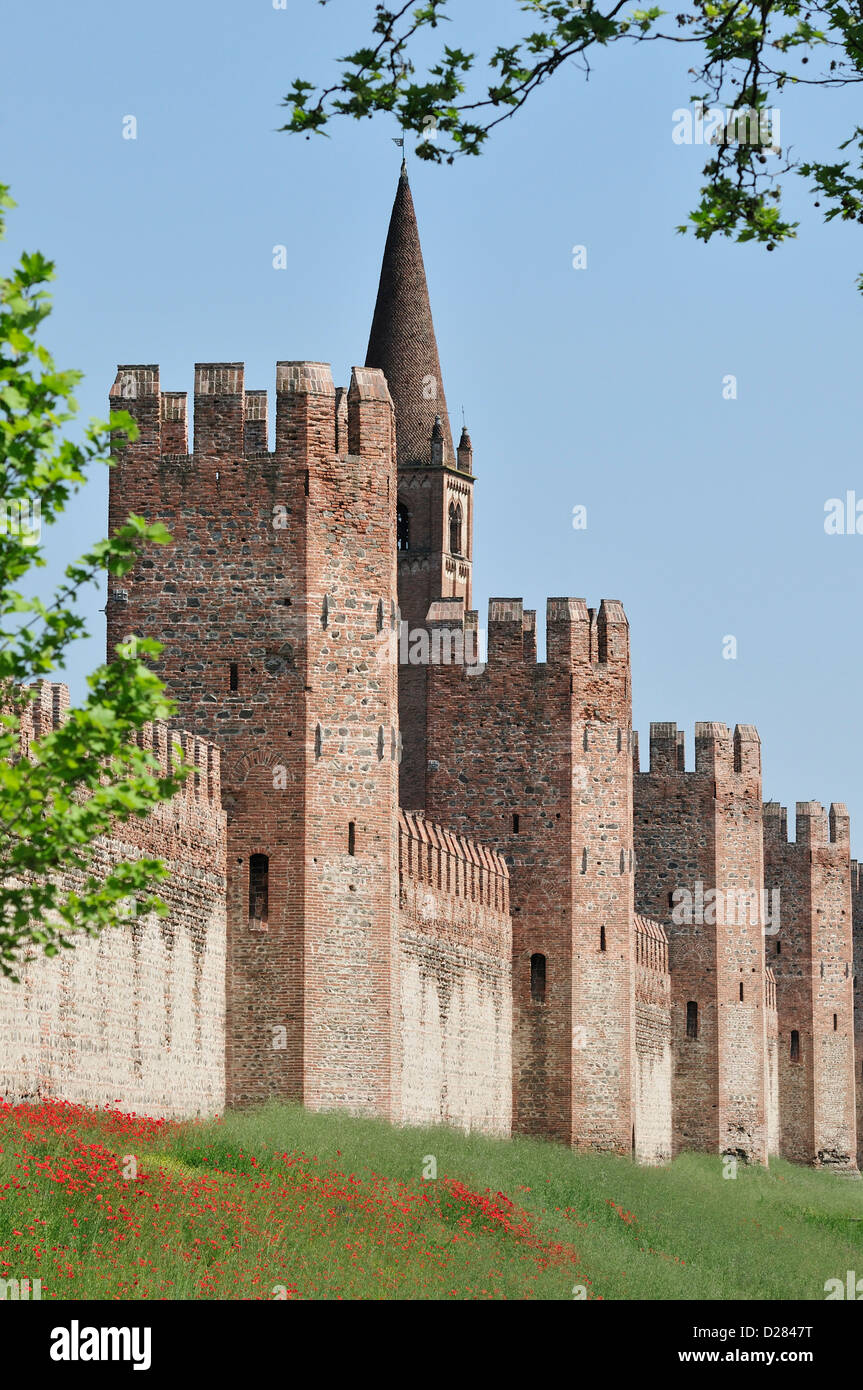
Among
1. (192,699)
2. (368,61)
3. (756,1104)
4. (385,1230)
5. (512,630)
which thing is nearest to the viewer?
(368,61)

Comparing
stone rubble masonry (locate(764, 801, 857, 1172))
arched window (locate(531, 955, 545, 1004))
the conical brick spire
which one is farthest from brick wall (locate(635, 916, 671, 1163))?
the conical brick spire

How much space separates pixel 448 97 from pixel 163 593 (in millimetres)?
16220

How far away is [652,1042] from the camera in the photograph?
46750mm

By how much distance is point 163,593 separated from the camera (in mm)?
27750

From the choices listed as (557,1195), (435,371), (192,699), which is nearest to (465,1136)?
(557,1195)

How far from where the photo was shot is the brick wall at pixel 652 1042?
147ft

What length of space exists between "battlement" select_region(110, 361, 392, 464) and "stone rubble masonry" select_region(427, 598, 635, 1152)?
11567 millimetres

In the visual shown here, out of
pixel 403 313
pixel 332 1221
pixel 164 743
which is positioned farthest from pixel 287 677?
pixel 403 313

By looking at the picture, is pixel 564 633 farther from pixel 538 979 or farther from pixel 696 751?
pixel 696 751

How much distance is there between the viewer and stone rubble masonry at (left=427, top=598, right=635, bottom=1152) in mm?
37844

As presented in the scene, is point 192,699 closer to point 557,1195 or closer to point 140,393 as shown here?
point 140,393

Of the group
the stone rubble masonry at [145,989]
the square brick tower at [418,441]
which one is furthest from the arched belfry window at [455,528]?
the stone rubble masonry at [145,989]

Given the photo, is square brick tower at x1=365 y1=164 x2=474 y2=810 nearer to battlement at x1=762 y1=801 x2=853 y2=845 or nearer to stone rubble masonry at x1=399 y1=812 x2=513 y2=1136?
battlement at x1=762 y1=801 x2=853 y2=845

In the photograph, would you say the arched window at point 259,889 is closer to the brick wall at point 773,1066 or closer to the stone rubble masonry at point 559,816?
the stone rubble masonry at point 559,816
